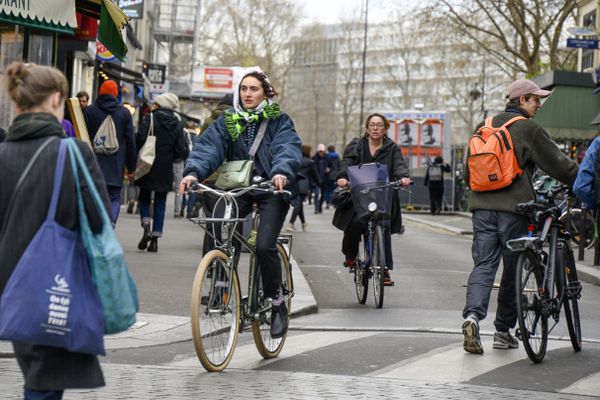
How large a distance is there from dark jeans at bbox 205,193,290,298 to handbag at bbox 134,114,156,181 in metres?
7.72

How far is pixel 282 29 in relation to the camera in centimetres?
8731

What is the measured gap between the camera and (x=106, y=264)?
181 inches

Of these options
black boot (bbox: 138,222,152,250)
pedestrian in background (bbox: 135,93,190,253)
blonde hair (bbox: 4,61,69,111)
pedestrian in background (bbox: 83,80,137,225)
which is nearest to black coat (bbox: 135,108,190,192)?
pedestrian in background (bbox: 135,93,190,253)

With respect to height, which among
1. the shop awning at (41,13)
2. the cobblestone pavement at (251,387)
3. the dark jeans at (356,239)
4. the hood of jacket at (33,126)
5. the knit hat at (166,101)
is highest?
the shop awning at (41,13)

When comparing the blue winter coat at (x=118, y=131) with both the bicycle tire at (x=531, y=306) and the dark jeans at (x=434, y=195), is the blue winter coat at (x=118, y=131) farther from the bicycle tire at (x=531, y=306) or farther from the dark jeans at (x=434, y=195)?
the dark jeans at (x=434, y=195)


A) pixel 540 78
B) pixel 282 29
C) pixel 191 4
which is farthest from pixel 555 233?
pixel 282 29

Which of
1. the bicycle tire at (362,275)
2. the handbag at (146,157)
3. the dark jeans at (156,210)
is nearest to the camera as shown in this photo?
the bicycle tire at (362,275)

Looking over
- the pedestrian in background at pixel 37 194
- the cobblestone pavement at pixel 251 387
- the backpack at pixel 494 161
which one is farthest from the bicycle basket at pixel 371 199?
the pedestrian in background at pixel 37 194

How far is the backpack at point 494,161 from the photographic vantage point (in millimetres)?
8578

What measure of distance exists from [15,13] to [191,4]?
186 feet

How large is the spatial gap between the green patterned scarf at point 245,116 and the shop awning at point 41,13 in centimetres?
369

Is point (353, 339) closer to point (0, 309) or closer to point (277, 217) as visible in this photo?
point (277, 217)

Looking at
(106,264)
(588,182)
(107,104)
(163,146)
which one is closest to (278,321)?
(588,182)

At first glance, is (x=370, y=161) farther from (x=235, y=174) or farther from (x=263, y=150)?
(x=235, y=174)
